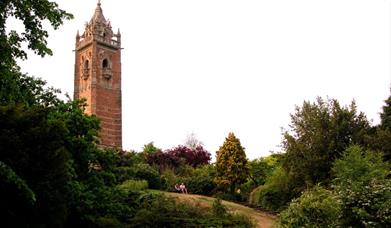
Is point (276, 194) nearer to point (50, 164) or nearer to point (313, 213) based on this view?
point (313, 213)

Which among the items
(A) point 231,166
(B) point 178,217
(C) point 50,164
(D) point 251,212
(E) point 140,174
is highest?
(A) point 231,166

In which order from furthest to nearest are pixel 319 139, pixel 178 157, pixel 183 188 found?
1. pixel 178 157
2. pixel 183 188
3. pixel 319 139

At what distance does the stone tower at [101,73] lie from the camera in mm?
47344

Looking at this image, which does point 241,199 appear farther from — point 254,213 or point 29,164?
point 29,164

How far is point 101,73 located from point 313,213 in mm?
37035

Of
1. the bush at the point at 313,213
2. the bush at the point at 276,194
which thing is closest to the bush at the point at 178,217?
the bush at the point at 313,213

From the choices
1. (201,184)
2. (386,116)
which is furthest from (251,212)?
(386,116)

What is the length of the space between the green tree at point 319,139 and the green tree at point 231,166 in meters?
5.58

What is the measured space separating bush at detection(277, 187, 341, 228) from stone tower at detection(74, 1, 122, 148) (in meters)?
32.8

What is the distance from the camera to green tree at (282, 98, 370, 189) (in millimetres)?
24578

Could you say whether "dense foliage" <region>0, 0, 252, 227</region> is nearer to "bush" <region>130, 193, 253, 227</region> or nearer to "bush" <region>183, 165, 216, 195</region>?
"bush" <region>130, 193, 253, 227</region>

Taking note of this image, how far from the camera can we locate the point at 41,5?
9.35 metres

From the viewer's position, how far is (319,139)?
24.7 metres

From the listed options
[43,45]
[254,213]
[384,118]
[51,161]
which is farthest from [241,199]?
[43,45]
